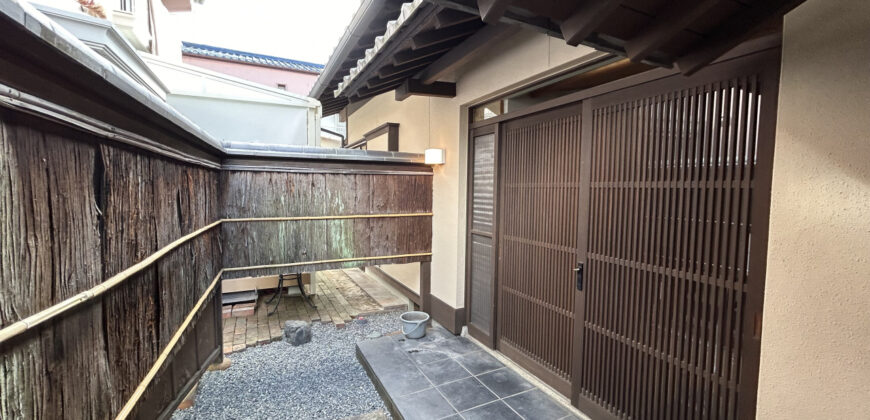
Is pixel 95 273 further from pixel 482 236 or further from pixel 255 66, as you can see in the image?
pixel 255 66

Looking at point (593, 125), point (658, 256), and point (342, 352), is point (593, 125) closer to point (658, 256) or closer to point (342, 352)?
point (658, 256)

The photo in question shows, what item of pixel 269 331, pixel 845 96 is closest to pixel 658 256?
pixel 845 96

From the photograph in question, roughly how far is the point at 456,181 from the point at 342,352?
2697 mm

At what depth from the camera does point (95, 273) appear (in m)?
1.34

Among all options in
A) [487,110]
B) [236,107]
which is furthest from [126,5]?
[487,110]

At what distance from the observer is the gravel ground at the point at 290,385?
11.2 feet

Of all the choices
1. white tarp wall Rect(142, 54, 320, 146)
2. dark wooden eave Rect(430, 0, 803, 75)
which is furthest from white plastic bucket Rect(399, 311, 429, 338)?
dark wooden eave Rect(430, 0, 803, 75)

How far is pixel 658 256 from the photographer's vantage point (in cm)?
251

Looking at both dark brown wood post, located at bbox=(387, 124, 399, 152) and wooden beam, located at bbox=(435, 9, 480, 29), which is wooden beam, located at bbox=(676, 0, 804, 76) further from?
dark brown wood post, located at bbox=(387, 124, 399, 152)

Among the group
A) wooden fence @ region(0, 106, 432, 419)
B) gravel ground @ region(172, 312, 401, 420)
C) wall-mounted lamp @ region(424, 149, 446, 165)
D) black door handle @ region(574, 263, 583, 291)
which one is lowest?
gravel ground @ region(172, 312, 401, 420)

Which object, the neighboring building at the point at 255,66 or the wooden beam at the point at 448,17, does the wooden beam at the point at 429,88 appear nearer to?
the wooden beam at the point at 448,17

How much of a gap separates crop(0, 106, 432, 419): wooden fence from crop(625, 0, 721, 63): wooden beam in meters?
2.30

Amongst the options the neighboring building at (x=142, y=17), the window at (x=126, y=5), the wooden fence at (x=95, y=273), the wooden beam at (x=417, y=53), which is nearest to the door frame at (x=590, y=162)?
the wooden beam at (x=417, y=53)

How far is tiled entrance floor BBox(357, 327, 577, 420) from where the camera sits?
315 centimetres
